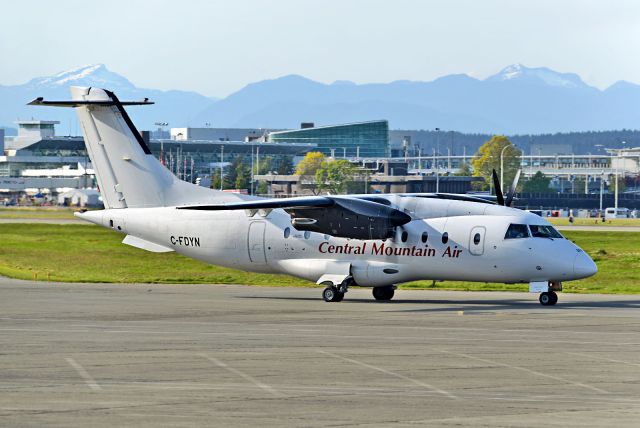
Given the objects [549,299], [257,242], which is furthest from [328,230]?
[549,299]

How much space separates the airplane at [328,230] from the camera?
3709 centimetres

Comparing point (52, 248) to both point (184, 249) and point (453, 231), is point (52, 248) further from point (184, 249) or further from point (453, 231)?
point (453, 231)

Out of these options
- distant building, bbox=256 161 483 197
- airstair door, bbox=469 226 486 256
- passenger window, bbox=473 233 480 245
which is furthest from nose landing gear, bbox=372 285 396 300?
distant building, bbox=256 161 483 197

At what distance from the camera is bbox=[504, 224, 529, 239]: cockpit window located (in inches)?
1455

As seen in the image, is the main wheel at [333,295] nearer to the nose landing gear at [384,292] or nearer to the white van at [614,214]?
the nose landing gear at [384,292]

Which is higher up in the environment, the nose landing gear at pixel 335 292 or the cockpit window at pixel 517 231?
the cockpit window at pixel 517 231

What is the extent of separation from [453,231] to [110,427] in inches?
908

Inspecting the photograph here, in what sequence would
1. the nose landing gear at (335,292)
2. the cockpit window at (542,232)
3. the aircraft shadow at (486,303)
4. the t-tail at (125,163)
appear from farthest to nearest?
the t-tail at (125,163), the nose landing gear at (335,292), the cockpit window at (542,232), the aircraft shadow at (486,303)

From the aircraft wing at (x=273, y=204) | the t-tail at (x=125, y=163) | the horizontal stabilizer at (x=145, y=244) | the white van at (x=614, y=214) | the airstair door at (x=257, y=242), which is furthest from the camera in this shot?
the white van at (x=614, y=214)

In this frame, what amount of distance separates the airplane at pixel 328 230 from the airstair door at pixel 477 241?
3cm

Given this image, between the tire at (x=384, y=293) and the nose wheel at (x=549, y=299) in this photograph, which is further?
the tire at (x=384, y=293)

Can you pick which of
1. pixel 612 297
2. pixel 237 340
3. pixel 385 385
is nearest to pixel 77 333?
pixel 237 340

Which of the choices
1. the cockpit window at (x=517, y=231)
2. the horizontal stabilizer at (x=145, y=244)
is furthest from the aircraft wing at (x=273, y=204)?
the cockpit window at (x=517, y=231)

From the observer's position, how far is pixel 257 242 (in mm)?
40719
